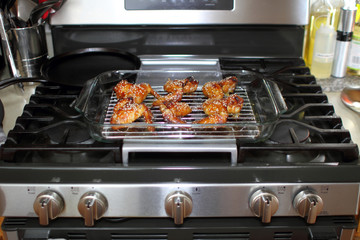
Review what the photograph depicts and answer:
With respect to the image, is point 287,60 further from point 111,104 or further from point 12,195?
point 12,195

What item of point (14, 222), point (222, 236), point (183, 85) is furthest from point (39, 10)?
point (222, 236)

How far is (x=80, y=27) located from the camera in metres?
1.45

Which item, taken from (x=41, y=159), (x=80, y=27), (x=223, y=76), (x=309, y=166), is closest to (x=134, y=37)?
(x=80, y=27)

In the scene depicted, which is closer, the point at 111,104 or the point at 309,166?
the point at 309,166

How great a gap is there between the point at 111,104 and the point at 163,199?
1.05 ft

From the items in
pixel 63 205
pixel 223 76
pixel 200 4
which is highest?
pixel 200 4

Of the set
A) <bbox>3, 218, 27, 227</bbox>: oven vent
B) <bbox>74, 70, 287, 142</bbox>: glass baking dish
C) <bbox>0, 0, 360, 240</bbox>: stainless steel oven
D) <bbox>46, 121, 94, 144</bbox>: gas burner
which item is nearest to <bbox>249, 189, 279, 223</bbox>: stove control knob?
<bbox>0, 0, 360, 240</bbox>: stainless steel oven

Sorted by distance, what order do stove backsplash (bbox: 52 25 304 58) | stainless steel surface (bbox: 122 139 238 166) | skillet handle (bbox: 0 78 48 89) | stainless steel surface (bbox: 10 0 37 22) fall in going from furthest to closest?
stove backsplash (bbox: 52 25 304 58) < stainless steel surface (bbox: 10 0 37 22) < skillet handle (bbox: 0 78 48 89) < stainless steel surface (bbox: 122 139 238 166)

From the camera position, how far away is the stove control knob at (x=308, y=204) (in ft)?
2.99

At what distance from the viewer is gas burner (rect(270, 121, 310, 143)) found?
994mm

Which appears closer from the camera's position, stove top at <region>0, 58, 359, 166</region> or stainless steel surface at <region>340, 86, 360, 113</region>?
stove top at <region>0, 58, 359, 166</region>

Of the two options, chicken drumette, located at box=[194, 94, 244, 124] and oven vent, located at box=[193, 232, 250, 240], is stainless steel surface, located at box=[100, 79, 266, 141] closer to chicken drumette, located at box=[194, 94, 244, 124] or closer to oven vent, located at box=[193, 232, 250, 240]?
chicken drumette, located at box=[194, 94, 244, 124]

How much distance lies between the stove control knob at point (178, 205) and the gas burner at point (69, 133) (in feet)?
0.80

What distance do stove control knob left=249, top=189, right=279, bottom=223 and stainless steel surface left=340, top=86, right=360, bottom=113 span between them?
469 millimetres
